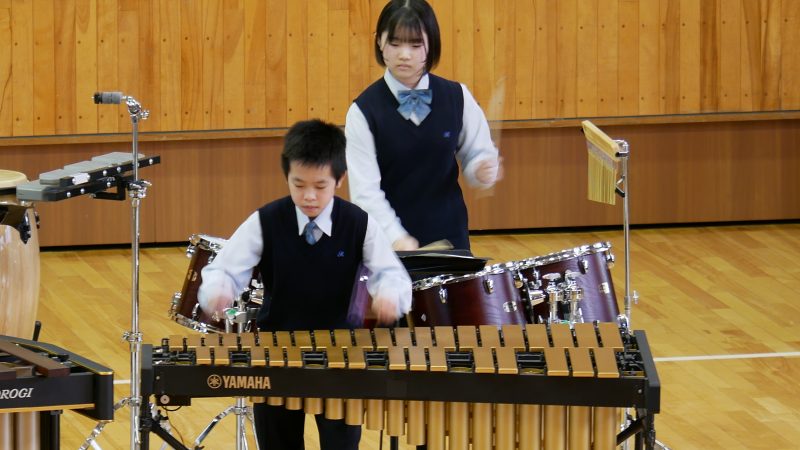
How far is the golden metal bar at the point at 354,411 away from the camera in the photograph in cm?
367

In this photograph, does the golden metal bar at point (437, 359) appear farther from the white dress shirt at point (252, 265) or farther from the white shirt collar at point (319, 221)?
the white shirt collar at point (319, 221)

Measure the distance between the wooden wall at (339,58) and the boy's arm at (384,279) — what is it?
11.7ft

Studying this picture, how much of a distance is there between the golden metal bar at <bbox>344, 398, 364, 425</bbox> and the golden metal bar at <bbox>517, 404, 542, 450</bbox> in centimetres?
41

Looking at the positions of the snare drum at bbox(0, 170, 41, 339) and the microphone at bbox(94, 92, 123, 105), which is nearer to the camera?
the microphone at bbox(94, 92, 123, 105)

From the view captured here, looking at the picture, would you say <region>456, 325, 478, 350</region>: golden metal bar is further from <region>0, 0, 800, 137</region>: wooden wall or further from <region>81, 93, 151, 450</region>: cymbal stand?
<region>0, 0, 800, 137</region>: wooden wall

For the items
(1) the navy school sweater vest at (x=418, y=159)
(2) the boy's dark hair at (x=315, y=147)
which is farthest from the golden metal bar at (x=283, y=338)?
(1) the navy school sweater vest at (x=418, y=159)

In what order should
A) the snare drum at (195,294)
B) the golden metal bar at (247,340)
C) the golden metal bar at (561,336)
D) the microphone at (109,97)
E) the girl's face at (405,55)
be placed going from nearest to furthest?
1. the golden metal bar at (247,340)
2. the golden metal bar at (561,336)
3. the girl's face at (405,55)
4. the microphone at (109,97)
5. the snare drum at (195,294)

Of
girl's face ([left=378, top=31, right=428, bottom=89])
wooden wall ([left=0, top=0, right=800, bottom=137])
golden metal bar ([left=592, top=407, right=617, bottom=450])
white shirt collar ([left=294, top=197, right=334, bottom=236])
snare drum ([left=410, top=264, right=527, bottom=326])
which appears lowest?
golden metal bar ([left=592, top=407, right=617, bottom=450])

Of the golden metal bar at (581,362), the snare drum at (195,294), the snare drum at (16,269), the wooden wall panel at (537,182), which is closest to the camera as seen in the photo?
the golden metal bar at (581,362)

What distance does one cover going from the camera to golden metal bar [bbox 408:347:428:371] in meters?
3.63

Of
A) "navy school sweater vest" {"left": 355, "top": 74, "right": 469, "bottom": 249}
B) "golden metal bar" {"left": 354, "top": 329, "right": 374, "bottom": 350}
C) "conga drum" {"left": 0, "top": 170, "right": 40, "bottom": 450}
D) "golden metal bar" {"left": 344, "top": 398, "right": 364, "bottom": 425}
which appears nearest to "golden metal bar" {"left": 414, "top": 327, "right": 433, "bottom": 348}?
"golden metal bar" {"left": 354, "top": 329, "right": 374, "bottom": 350}

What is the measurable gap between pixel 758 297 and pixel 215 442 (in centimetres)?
295

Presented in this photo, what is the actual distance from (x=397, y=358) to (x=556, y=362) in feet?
1.32

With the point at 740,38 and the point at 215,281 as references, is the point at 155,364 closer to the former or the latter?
the point at 215,281
